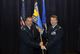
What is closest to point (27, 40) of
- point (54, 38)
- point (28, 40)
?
point (28, 40)

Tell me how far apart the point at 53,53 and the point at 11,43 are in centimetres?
157

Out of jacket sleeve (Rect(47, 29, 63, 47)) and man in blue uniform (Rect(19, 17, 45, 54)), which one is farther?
man in blue uniform (Rect(19, 17, 45, 54))

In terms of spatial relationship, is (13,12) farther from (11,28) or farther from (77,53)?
(77,53)

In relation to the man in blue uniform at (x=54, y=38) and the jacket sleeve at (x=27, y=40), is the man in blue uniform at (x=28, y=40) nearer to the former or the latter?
the jacket sleeve at (x=27, y=40)

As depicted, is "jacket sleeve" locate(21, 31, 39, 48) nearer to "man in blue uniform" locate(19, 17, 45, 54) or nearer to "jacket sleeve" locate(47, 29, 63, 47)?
"man in blue uniform" locate(19, 17, 45, 54)

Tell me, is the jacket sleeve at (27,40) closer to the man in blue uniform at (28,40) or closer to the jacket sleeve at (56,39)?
the man in blue uniform at (28,40)

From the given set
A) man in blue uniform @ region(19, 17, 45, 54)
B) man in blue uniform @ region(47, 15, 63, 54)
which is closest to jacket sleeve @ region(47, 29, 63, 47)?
man in blue uniform @ region(47, 15, 63, 54)

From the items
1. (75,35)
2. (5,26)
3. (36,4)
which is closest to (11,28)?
(5,26)

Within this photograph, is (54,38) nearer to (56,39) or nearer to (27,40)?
(56,39)

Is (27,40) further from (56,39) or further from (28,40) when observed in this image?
(56,39)

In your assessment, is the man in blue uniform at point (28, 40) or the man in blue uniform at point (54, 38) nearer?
the man in blue uniform at point (54, 38)

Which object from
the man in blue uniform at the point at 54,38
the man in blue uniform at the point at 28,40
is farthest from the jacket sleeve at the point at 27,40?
the man in blue uniform at the point at 54,38

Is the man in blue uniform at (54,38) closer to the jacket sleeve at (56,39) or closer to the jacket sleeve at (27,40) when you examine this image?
the jacket sleeve at (56,39)

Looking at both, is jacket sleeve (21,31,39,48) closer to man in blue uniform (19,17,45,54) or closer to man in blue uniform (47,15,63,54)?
man in blue uniform (19,17,45,54)
